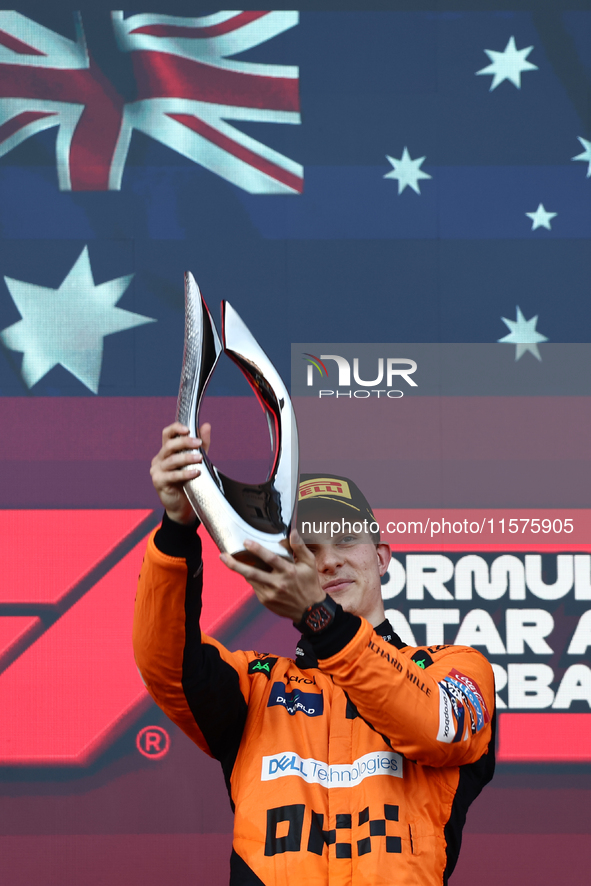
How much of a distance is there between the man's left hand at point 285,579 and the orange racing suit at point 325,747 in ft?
0.31

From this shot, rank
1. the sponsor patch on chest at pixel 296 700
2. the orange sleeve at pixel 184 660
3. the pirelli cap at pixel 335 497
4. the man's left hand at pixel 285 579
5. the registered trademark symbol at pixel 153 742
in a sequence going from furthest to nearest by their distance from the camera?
the registered trademark symbol at pixel 153 742
the pirelli cap at pixel 335 497
the sponsor patch on chest at pixel 296 700
the orange sleeve at pixel 184 660
the man's left hand at pixel 285 579

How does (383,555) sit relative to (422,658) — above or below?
above

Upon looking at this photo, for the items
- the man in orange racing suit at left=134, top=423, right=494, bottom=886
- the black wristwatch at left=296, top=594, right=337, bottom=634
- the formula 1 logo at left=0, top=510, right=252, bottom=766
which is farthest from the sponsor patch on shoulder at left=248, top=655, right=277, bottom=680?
the formula 1 logo at left=0, top=510, right=252, bottom=766

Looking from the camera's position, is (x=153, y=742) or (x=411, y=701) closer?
(x=411, y=701)

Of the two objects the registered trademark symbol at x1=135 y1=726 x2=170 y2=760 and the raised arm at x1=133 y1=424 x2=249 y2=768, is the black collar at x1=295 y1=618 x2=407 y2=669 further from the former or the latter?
the registered trademark symbol at x1=135 y1=726 x2=170 y2=760

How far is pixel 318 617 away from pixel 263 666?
39 centimetres

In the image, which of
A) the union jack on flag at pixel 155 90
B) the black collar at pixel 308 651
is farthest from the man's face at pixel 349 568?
the union jack on flag at pixel 155 90

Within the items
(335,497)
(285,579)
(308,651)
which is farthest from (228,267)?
(285,579)

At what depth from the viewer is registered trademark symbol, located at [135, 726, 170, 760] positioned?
1.86 metres

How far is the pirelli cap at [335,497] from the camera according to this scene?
126cm

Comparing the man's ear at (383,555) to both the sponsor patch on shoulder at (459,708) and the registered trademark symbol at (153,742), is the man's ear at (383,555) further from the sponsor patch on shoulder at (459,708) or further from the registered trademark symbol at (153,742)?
the registered trademark symbol at (153,742)

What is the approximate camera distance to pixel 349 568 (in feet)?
3.89

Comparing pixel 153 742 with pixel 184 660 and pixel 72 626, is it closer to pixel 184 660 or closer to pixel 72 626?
pixel 72 626

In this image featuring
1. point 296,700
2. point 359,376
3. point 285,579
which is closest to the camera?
point 285,579
